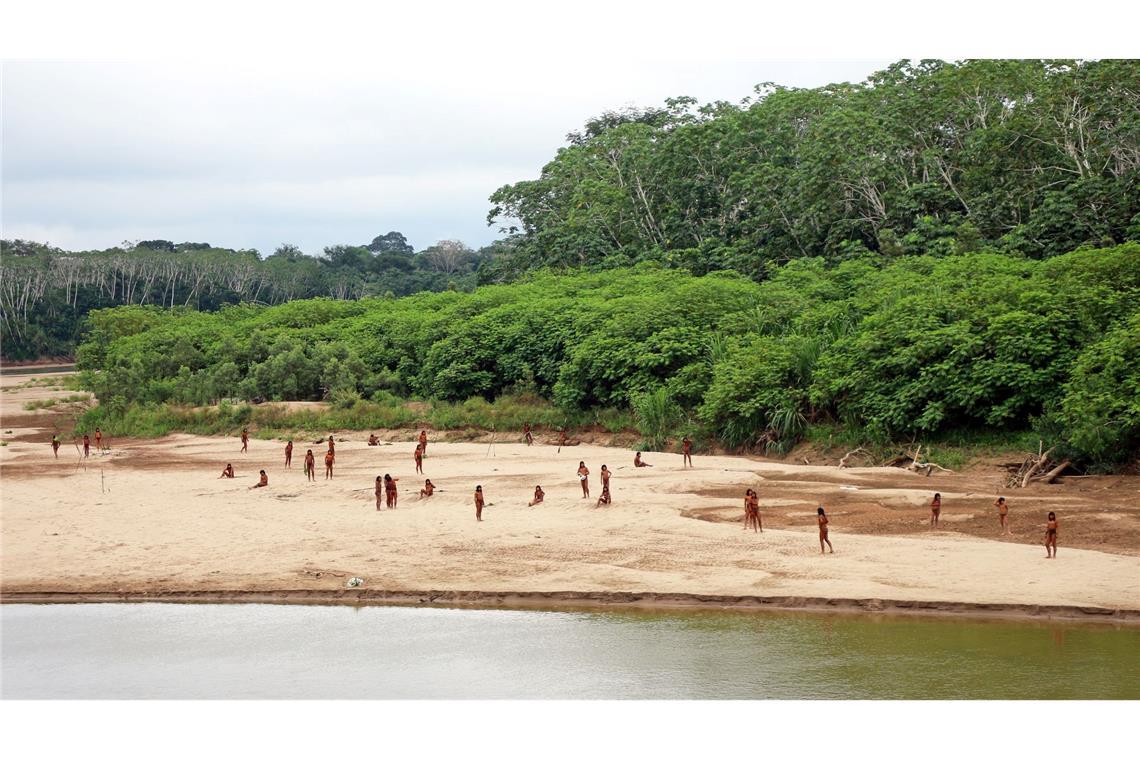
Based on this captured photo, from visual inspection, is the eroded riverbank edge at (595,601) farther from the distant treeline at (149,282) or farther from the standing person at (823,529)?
the distant treeline at (149,282)

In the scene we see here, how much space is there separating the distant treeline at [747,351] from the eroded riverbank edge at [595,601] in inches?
325

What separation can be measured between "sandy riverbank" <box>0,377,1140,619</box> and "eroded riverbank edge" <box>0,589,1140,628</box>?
8 cm

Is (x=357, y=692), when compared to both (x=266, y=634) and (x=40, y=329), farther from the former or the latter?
(x=40, y=329)

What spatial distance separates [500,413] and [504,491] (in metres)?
13.5

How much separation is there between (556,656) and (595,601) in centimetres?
228

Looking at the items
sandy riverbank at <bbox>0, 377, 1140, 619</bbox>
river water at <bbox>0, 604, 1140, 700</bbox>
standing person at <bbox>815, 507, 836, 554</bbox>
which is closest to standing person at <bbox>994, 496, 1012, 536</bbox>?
sandy riverbank at <bbox>0, 377, 1140, 619</bbox>

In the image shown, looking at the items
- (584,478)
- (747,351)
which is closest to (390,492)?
(584,478)

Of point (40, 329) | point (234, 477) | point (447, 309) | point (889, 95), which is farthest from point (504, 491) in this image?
point (40, 329)

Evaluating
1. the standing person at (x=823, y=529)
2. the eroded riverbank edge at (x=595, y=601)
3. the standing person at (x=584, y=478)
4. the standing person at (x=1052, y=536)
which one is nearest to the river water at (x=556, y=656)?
the eroded riverbank edge at (x=595, y=601)

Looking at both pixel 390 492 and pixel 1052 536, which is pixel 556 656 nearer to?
pixel 1052 536

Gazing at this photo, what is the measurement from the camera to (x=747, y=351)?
33031mm

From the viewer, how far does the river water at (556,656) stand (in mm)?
14352

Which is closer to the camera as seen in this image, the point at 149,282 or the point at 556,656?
the point at 556,656

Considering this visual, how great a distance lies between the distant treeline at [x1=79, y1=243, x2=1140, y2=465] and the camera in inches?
1027
